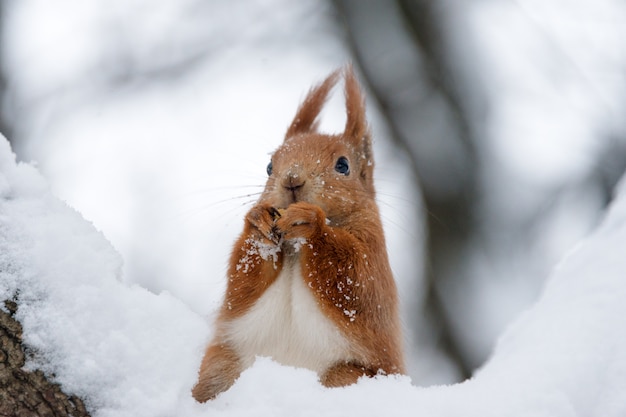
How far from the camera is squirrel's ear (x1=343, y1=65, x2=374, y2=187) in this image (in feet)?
9.60

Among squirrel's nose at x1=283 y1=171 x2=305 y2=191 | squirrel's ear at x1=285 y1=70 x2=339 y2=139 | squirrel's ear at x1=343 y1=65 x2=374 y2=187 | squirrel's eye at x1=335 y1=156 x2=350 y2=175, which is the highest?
squirrel's ear at x1=285 y1=70 x2=339 y2=139

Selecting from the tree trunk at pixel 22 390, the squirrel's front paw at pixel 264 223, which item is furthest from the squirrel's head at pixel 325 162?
the tree trunk at pixel 22 390

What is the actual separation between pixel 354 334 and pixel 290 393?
0.74m

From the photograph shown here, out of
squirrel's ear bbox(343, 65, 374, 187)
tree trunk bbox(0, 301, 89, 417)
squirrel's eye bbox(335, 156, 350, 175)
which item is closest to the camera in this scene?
tree trunk bbox(0, 301, 89, 417)

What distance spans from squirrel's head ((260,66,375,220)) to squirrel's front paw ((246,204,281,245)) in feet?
0.68

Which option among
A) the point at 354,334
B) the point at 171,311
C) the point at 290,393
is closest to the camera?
the point at 290,393

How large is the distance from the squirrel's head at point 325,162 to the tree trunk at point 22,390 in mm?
1184

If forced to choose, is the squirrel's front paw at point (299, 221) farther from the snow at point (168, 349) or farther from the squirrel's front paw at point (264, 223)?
the snow at point (168, 349)

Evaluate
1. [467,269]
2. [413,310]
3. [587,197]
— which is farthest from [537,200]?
[413,310]

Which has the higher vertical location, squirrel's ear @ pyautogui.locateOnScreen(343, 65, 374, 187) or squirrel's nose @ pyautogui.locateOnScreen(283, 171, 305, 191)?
squirrel's ear @ pyautogui.locateOnScreen(343, 65, 374, 187)

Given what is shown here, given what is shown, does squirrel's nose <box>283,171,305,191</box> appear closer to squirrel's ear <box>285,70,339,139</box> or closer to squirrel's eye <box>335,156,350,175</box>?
squirrel's eye <box>335,156,350,175</box>

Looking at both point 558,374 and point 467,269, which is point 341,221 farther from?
point 467,269

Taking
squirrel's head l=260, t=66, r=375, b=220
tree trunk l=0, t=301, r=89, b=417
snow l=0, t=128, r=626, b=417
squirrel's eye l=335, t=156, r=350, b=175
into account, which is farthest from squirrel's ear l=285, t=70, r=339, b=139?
tree trunk l=0, t=301, r=89, b=417

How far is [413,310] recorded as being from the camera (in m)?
4.04
